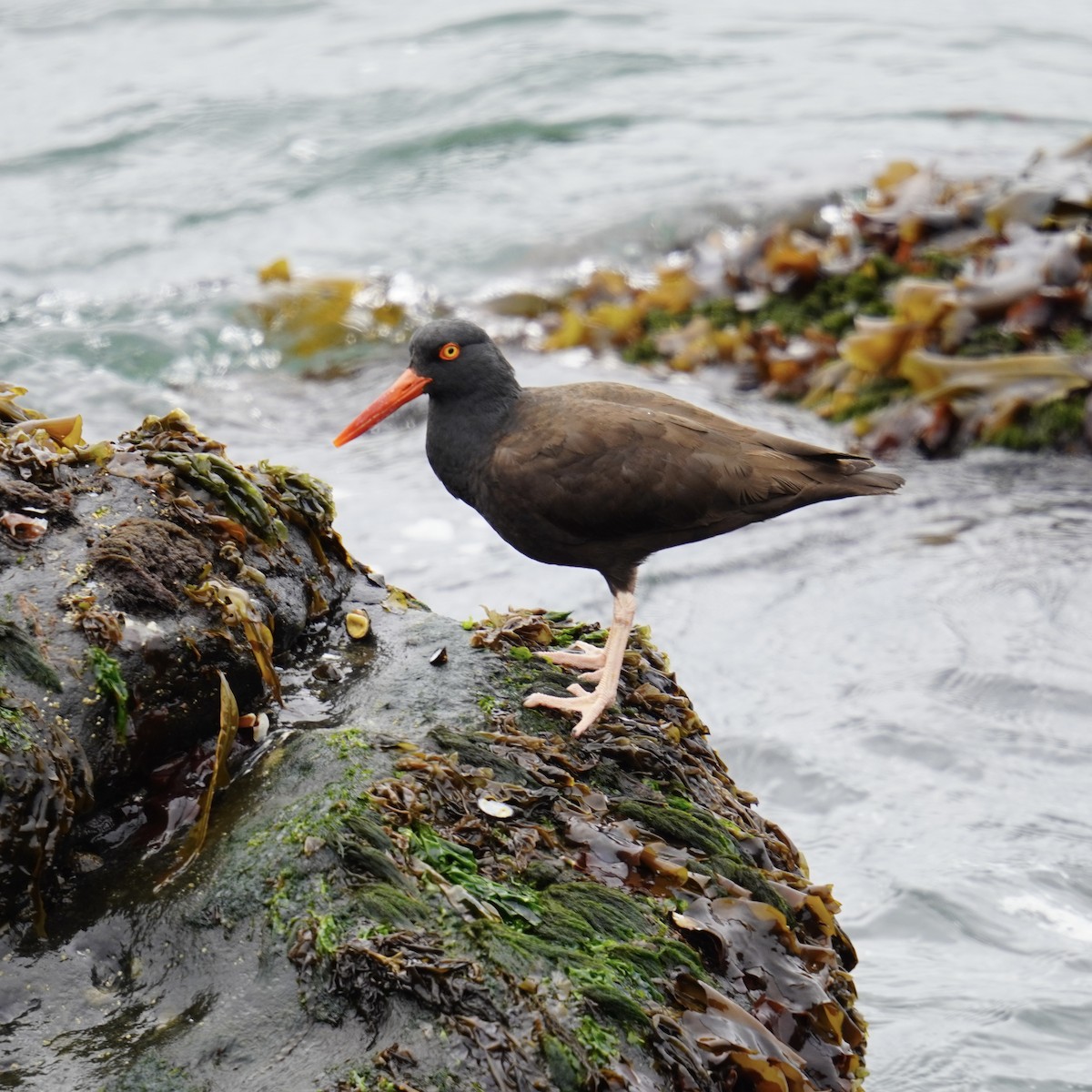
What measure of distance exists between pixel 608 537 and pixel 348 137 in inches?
387

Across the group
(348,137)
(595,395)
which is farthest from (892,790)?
(348,137)

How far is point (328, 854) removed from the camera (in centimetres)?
271

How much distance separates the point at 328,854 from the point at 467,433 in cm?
171

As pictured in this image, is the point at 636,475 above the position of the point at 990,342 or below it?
above

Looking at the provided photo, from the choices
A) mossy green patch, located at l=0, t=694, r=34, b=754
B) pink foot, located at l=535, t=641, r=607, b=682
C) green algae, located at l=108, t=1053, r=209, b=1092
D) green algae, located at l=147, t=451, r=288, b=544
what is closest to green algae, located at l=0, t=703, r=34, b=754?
mossy green patch, located at l=0, t=694, r=34, b=754

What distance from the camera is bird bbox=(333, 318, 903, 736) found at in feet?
12.8

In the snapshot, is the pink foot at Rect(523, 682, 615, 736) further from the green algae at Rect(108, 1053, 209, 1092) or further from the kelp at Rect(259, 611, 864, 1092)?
the green algae at Rect(108, 1053, 209, 1092)

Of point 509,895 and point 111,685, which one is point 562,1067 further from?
point 111,685

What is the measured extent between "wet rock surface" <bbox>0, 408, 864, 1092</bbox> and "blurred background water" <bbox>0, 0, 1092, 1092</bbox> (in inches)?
52.2

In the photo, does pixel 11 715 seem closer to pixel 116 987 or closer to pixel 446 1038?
pixel 116 987

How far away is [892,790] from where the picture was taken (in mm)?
5188

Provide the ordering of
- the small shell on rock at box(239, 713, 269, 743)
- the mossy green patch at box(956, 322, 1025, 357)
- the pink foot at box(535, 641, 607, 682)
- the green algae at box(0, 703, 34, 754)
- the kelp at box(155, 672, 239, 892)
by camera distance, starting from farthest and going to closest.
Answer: the mossy green patch at box(956, 322, 1025, 357)
the pink foot at box(535, 641, 607, 682)
the small shell on rock at box(239, 713, 269, 743)
the kelp at box(155, 672, 239, 892)
the green algae at box(0, 703, 34, 754)

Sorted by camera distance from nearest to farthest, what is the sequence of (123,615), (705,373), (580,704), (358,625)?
(123,615) → (580,704) → (358,625) → (705,373)

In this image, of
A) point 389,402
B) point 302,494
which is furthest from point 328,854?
point 389,402
